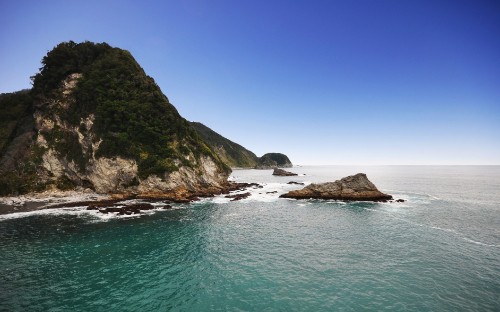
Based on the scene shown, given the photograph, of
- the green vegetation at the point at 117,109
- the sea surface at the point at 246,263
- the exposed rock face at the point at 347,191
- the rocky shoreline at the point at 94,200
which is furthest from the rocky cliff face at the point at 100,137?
the exposed rock face at the point at 347,191

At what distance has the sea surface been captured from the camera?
55.6 feet

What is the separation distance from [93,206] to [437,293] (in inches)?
2013

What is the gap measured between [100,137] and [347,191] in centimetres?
6157

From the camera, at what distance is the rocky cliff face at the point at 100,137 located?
5728 centimetres

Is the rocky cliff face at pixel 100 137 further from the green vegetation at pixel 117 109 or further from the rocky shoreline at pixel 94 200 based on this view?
the rocky shoreline at pixel 94 200

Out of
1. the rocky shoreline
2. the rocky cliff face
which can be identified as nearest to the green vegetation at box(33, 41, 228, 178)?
the rocky cliff face

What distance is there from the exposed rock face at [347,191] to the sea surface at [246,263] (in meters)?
18.3

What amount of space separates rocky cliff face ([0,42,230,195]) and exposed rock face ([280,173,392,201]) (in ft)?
85.8

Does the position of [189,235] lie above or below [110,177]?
below

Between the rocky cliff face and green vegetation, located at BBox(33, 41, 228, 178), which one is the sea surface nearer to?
the rocky cliff face

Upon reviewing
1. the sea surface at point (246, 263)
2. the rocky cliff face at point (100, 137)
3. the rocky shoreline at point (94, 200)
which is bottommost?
the sea surface at point (246, 263)

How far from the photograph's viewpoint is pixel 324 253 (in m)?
25.8

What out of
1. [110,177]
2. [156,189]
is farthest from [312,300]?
[110,177]

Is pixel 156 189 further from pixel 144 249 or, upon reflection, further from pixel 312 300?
pixel 312 300
